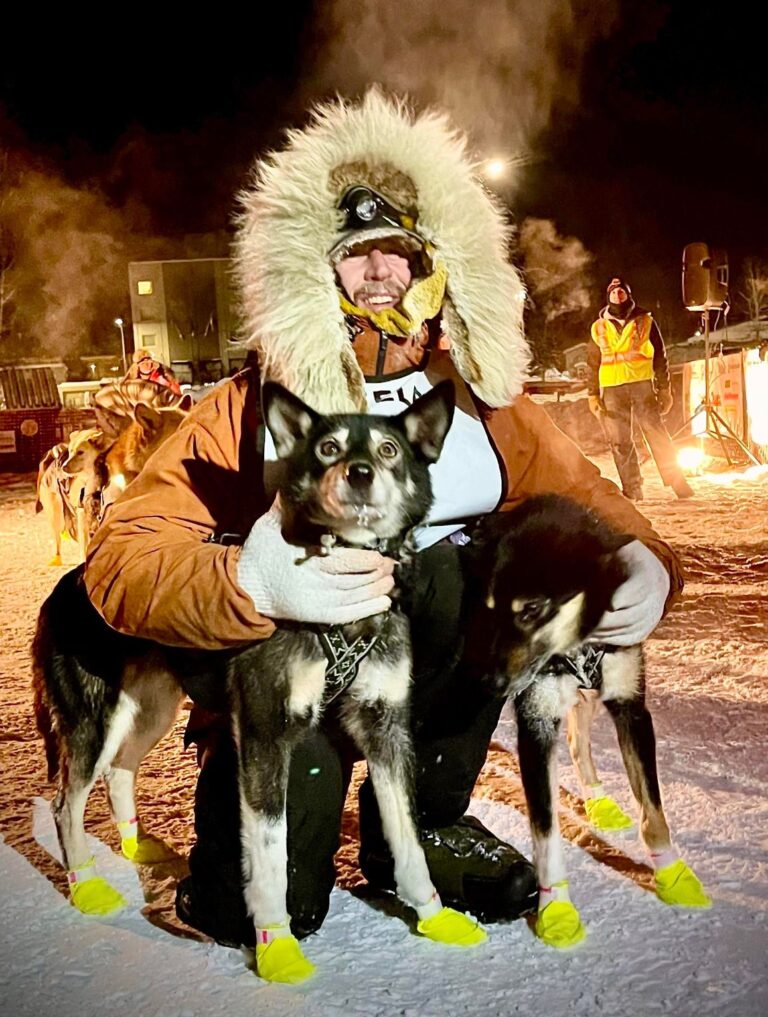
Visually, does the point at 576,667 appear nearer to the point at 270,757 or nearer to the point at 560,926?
the point at 560,926

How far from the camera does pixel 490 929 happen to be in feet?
7.55

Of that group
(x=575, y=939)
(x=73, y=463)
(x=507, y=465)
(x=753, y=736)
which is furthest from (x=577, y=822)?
(x=73, y=463)

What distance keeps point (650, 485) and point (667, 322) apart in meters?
30.6

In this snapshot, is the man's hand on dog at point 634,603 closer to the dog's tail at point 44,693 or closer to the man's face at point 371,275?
the man's face at point 371,275

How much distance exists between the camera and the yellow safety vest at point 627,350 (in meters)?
9.45

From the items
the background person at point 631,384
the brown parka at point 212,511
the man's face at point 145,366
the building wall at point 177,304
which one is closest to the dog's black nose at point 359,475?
the brown parka at point 212,511

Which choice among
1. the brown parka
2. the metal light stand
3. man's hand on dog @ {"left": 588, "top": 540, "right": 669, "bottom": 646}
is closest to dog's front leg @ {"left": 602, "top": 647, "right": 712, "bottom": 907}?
A: man's hand on dog @ {"left": 588, "top": 540, "right": 669, "bottom": 646}

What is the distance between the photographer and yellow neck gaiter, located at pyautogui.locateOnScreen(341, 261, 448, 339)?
2.38 metres

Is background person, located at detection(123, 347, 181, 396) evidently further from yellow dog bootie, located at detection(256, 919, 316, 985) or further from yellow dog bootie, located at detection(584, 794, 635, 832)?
yellow dog bootie, located at detection(256, 919, 316, 985)

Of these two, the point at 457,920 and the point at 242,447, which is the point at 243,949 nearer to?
the point at 457,920

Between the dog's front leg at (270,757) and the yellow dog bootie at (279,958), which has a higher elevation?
the dog's front leg at (270,757)

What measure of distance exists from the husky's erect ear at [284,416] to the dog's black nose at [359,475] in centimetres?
17

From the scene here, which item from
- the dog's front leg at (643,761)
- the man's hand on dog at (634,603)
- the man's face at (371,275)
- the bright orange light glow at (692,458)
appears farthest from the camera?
the bright orange light glow at (692,458)

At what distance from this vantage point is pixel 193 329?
4794cm
